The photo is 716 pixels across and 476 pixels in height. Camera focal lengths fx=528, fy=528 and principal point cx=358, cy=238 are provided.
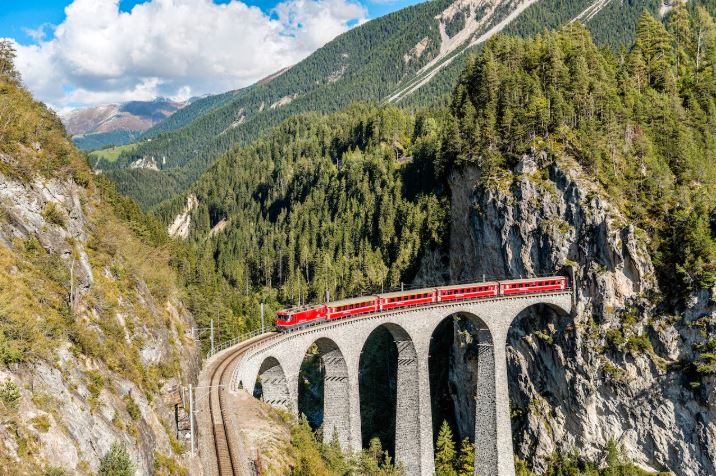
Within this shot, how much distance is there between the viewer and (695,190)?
57500 mm

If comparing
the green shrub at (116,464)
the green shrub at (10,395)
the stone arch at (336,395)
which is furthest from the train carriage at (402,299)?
the green shrub at (10,395)

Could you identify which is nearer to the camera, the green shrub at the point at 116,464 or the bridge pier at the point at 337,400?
Result: the green shrub at the point at 116,464

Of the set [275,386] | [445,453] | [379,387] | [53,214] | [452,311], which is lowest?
[445,453]

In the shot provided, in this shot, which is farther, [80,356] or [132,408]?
[132,408]

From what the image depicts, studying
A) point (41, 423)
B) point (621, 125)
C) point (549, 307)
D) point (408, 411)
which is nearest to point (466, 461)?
point (408, 411)

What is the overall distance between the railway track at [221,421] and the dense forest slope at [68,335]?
2087 millimetres

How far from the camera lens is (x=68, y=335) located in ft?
77.3

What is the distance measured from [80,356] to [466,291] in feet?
126

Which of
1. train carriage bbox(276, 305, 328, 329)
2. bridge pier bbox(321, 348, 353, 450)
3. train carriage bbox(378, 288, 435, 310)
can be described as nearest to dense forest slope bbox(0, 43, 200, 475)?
train carriage bbox(276, 305, 328, 329)

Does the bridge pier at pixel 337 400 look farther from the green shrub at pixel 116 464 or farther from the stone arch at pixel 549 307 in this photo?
the green shrub at pixel 116 464

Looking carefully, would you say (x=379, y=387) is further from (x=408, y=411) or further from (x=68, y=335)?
(x=68, y=335)

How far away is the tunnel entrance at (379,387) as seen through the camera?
252 feet

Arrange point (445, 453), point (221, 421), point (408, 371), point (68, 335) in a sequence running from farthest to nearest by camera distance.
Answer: point (445, 453), point (408, 371), point (221, 421), point (68, 335)

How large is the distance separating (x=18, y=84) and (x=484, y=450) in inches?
2098
